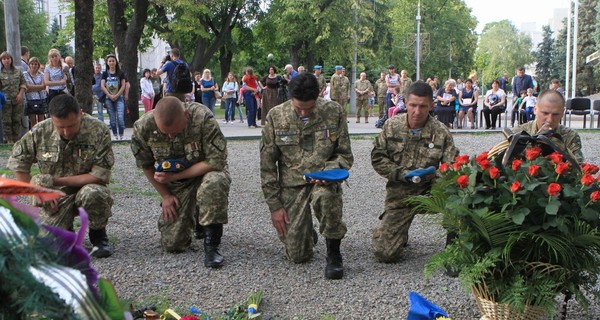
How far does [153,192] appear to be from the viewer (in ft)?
29.5

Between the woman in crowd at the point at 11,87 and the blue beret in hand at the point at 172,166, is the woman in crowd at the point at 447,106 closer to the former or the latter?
the woman in crowd at the point at 11,87

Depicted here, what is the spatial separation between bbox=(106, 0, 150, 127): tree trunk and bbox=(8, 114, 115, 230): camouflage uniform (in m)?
13.6

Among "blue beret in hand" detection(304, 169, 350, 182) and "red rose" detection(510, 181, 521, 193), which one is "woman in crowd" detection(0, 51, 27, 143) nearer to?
"blue beret in hand" detection(304, 169, 350, 182)

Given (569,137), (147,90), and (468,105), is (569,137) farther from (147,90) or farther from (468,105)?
(468,105)

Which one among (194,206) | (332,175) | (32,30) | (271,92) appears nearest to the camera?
(332,175)

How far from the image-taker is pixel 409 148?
5816mm

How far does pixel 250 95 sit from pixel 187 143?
14166mm

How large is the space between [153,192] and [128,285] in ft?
13.2

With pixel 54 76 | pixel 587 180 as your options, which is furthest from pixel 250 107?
pixel 587 180

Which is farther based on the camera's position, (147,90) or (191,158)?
(147,90)

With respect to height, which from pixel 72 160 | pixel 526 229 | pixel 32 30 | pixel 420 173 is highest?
pixel 32 30

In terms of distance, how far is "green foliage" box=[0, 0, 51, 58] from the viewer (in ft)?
159

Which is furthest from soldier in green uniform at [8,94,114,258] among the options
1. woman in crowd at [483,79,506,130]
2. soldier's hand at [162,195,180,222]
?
woman in crowd at [483,79,506,130]

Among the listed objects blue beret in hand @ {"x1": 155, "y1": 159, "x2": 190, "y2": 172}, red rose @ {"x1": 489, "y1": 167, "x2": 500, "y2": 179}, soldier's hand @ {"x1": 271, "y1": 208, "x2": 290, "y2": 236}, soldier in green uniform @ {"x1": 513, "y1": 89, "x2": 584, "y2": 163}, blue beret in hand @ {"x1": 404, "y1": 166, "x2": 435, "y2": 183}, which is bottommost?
soldier's hand @ {"x1": 271, "y1": 208, "x2": 290, "y2": 236}
